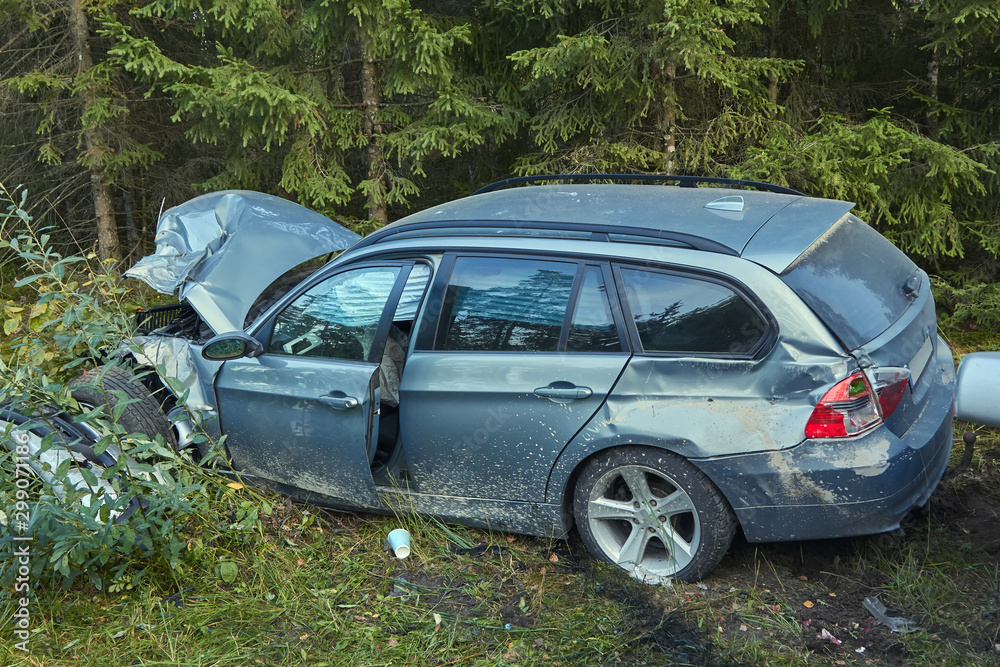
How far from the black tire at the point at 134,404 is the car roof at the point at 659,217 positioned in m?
1.57

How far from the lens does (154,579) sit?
12.0ft

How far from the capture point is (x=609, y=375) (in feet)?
11.1

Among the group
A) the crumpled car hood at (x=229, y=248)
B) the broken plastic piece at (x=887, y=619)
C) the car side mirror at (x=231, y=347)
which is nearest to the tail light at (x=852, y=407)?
the broken plastic piece at (x=887, y=619)

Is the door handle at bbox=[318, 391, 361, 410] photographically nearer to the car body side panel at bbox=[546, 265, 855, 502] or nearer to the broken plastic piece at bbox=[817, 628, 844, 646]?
the car body side panel at bbox=[546, 265, 855, 502]

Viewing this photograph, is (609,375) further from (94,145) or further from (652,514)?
(94,145)

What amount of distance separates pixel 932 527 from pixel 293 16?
23.8 feet

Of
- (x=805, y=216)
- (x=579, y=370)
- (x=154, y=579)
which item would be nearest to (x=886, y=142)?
(x=805, y=216)

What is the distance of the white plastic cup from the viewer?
3.87m

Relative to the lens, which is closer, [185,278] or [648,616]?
[648,616]

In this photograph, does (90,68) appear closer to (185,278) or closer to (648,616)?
(185,278)

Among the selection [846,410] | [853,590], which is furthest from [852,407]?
[853,590]

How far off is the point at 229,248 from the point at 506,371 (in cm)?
231

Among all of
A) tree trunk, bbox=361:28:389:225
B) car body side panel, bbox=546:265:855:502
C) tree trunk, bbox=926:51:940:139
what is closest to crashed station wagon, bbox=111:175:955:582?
car body side panel, bbox=546:265:855:502

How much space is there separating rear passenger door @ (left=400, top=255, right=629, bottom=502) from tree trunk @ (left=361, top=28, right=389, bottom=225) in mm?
4394
